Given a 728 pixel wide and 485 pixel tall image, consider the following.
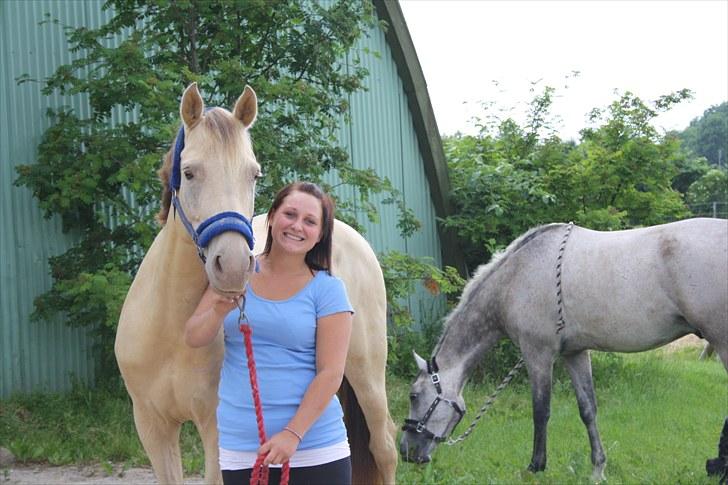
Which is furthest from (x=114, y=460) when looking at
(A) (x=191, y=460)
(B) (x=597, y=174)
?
(B) (x=597, y=174)

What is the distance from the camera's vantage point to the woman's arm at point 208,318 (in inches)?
86.1

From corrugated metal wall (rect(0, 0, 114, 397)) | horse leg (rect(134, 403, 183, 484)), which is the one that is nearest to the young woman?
horse leg (rect(134, 403, 183, 484))

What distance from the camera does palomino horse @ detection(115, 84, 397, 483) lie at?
7.54 feet

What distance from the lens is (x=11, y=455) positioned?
5.19 m

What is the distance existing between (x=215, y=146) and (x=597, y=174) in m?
7.64

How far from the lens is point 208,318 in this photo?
225cm

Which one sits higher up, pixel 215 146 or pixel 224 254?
pixel 215 146

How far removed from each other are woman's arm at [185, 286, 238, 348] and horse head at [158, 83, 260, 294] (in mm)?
67

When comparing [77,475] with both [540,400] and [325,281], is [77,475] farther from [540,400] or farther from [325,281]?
[325,281]

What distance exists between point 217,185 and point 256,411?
66 centimetres

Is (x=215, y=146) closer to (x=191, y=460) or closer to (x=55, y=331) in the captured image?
(x=191, y=460)

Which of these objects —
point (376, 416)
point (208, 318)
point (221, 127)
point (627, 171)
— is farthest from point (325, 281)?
point (627, 171)

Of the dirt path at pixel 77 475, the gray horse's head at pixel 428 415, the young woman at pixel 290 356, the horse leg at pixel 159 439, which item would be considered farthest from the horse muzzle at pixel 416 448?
the young woman at pixel 290 356

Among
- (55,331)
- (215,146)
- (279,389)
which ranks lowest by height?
(55,331)
